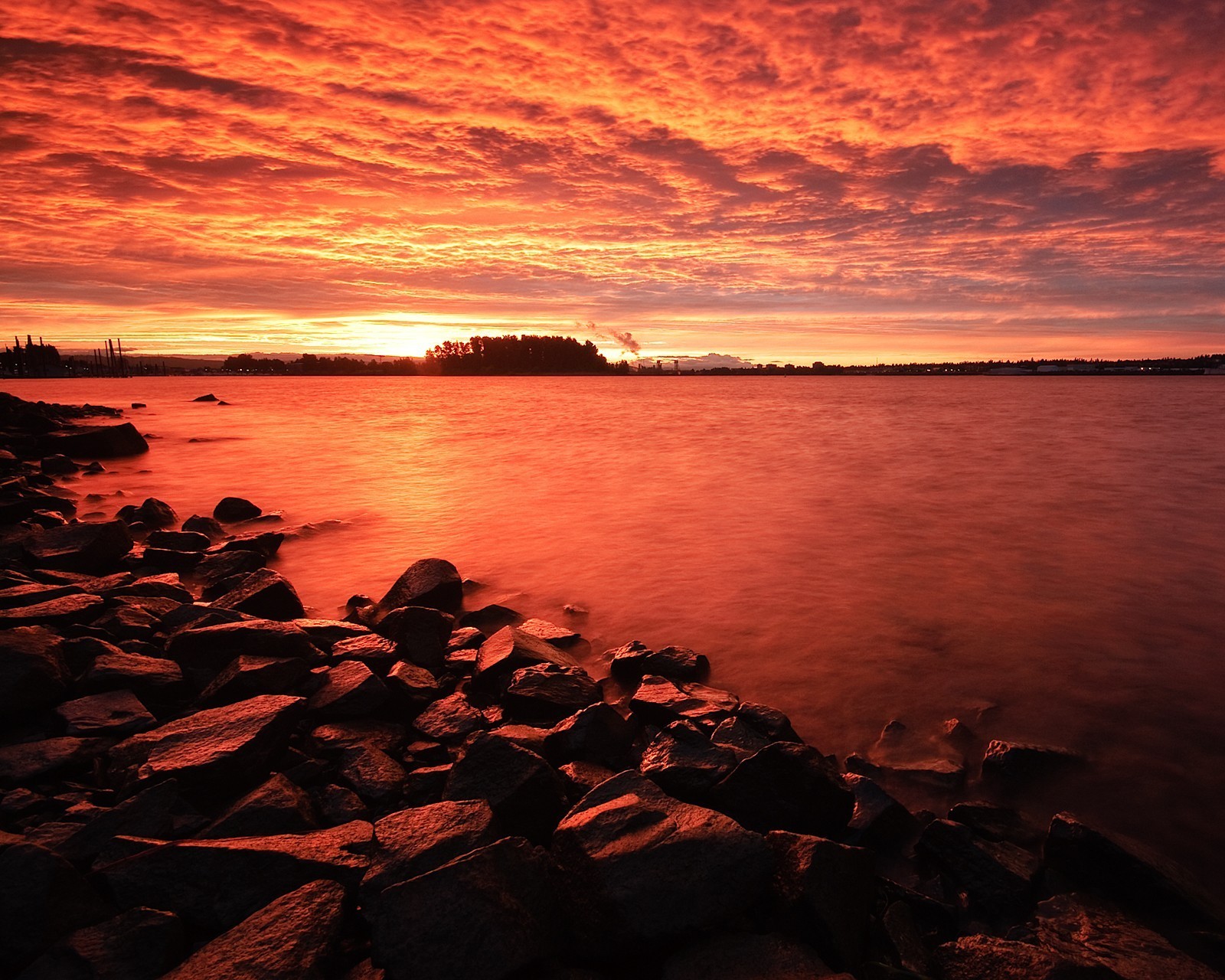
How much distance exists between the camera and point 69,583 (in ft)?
23.1

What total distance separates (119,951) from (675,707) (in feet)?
11.5

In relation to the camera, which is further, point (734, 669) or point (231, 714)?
point (734, 669)

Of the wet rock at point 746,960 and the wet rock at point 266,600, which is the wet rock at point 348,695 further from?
the wet rock at point 746,960

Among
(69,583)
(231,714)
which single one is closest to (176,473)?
(69,583)

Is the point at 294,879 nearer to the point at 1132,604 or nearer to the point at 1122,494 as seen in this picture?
the point at 1132,604

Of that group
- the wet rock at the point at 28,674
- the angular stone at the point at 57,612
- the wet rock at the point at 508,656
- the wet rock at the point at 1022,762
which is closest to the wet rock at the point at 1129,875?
the wet rock at the point at 1022,762

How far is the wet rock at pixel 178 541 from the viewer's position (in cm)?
954

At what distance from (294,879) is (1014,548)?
11753 millimetres

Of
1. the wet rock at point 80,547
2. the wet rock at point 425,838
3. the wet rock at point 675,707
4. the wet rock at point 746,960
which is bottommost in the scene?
the wet rock at point 675,707

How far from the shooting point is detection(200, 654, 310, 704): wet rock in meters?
4.74

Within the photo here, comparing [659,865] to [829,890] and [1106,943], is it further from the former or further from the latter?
[1106,943]

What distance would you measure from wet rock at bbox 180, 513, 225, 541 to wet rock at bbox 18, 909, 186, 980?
364 inches

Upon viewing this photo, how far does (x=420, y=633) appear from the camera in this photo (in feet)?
20.2

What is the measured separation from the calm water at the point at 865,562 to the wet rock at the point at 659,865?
2.42 meters
